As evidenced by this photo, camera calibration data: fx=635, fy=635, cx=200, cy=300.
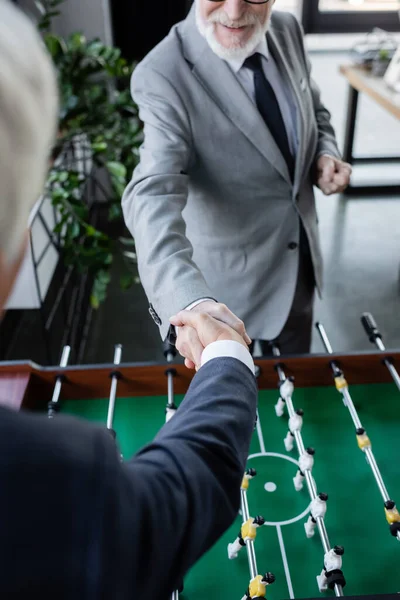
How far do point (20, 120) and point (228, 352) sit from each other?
0.55m

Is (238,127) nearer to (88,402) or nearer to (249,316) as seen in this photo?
(249,316)

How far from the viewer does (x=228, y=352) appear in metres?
1.03

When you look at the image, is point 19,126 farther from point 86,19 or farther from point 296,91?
point 86,19

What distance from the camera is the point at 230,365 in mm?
992

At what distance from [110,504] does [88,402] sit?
1144mm

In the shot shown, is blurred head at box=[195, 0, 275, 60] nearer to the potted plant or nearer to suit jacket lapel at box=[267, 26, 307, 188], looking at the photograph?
suit jacket lapel at box=[267, 26, 307, 188]

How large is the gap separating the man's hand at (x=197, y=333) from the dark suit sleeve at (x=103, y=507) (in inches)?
12.5

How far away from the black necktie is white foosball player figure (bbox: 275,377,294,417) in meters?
0.75

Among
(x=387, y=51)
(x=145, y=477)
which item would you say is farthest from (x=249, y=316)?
(x=387, y=51)

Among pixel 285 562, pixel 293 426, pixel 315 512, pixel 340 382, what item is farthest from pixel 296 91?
pixel 285 562

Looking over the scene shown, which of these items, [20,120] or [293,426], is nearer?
[20,120]

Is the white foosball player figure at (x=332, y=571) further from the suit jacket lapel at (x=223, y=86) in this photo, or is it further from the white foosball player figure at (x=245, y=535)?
the suit jacket lapel at (x=223, y=86)

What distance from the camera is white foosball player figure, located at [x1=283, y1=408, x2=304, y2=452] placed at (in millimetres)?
1606

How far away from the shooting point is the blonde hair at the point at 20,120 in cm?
59
